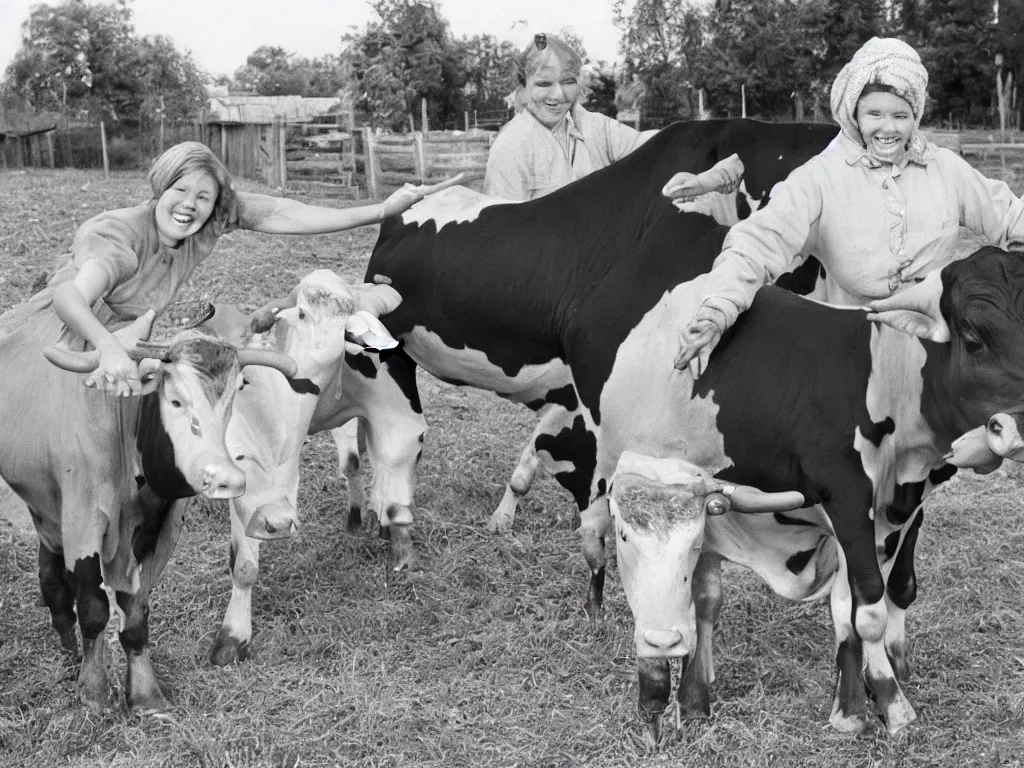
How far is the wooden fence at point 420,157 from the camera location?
21016 mm

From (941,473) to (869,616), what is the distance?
1.64 feet

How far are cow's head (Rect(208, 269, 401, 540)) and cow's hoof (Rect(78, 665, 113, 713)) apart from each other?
715 millimetres

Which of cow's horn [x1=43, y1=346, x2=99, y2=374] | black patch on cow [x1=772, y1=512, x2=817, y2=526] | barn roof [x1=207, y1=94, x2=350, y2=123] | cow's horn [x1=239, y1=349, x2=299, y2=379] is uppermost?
barn roof [x1=207, y1=94, x2=350, y2=123]

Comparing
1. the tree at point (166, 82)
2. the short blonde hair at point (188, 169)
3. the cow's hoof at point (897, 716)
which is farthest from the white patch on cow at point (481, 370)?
the tree at point (166, 82)

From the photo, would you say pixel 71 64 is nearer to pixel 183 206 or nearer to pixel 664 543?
pixel 183 206

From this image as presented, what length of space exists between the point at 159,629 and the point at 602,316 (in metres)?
2.03

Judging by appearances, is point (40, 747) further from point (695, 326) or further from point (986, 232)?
point (986, 232)

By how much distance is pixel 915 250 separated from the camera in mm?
3883

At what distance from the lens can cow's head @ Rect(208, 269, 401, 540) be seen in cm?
440

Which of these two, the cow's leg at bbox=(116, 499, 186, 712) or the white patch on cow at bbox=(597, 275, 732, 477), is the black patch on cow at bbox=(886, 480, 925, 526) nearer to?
the white patch on cow at bbox=(597, 275, 732, 477)

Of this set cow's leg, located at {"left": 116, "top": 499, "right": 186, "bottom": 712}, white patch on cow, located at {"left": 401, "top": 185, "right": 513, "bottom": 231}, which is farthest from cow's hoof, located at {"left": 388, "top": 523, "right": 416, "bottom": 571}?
cow's leg, located at {"left": 116, "top": 499, "right": 186, "bottom": 712}

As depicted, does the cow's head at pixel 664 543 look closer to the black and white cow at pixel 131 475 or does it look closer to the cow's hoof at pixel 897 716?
the cow's hoof at pixel 897 716

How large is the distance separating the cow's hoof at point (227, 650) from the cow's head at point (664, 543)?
1601mm

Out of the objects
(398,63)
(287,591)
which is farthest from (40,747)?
(398,63)
